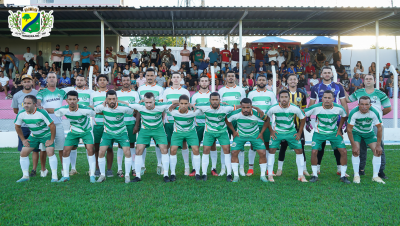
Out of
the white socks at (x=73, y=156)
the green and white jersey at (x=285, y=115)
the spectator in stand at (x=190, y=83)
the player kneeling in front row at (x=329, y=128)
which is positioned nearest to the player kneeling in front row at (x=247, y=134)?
the green and white jersey at (x=285, y=115)

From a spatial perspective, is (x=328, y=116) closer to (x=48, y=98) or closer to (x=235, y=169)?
(x=235, y=169)

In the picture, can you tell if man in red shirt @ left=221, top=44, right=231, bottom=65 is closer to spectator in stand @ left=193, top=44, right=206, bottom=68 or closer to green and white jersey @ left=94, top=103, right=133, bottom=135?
spectator in stand @ left=193, top=44, right=206, bottom=68

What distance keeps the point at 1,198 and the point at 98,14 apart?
974cm

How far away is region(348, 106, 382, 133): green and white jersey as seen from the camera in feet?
20.8

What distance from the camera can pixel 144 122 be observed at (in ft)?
21.7

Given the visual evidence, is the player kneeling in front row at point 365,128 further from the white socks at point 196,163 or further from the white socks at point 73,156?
the white socks at point 73,156

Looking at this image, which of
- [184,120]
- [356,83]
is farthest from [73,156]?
[356,83]

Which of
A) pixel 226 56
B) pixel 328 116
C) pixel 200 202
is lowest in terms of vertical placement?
pixel 200 202

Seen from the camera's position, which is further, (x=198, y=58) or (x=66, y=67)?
(x=66, y=67)

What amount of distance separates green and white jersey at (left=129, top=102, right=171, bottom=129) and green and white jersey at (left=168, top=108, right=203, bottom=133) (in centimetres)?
19

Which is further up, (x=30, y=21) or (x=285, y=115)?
(x=30, y=21)

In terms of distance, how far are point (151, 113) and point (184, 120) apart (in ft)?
2.11

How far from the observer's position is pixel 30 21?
1427 centimetres

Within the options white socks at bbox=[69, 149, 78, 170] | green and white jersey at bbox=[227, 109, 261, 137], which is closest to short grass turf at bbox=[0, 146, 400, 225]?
white socks at bbox=[69, 149, 78, 170]
